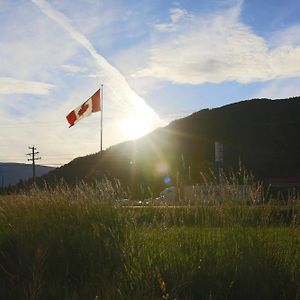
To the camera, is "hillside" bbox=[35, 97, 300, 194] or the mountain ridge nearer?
"hillside" bbox=[35, 97, 300, 194]

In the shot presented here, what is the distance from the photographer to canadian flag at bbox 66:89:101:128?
32.7m

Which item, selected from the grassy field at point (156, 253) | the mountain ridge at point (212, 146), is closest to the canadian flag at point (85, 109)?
the grassy field at point (156, 253)

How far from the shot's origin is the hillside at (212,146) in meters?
82.9

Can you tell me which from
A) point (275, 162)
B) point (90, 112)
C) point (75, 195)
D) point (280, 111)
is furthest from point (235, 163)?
point (75, 195)

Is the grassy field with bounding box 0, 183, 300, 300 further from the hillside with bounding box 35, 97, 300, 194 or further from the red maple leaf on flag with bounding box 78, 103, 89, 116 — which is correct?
the hillside with bounding box 35, 97, 300, 194

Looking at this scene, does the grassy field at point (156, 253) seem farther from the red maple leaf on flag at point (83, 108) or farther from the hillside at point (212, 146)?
the hillside at point (212, 146)

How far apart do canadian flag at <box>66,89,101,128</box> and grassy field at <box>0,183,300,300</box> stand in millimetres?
22546

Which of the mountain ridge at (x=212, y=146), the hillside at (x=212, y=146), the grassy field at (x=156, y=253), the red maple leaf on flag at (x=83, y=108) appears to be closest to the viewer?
the grassy field at (x=156, y=253)

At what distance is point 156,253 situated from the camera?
7.83 meters

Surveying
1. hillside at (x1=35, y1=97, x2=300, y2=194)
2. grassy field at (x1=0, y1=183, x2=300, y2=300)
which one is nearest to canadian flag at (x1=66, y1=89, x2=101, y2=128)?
grassy field at (x1=0, y1=183, x2=300, y2=300)

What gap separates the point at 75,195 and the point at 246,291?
5396mm

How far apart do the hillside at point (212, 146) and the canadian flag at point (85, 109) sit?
1498 inches

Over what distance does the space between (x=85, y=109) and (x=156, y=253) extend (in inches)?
1040

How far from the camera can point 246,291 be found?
22.4 ft
